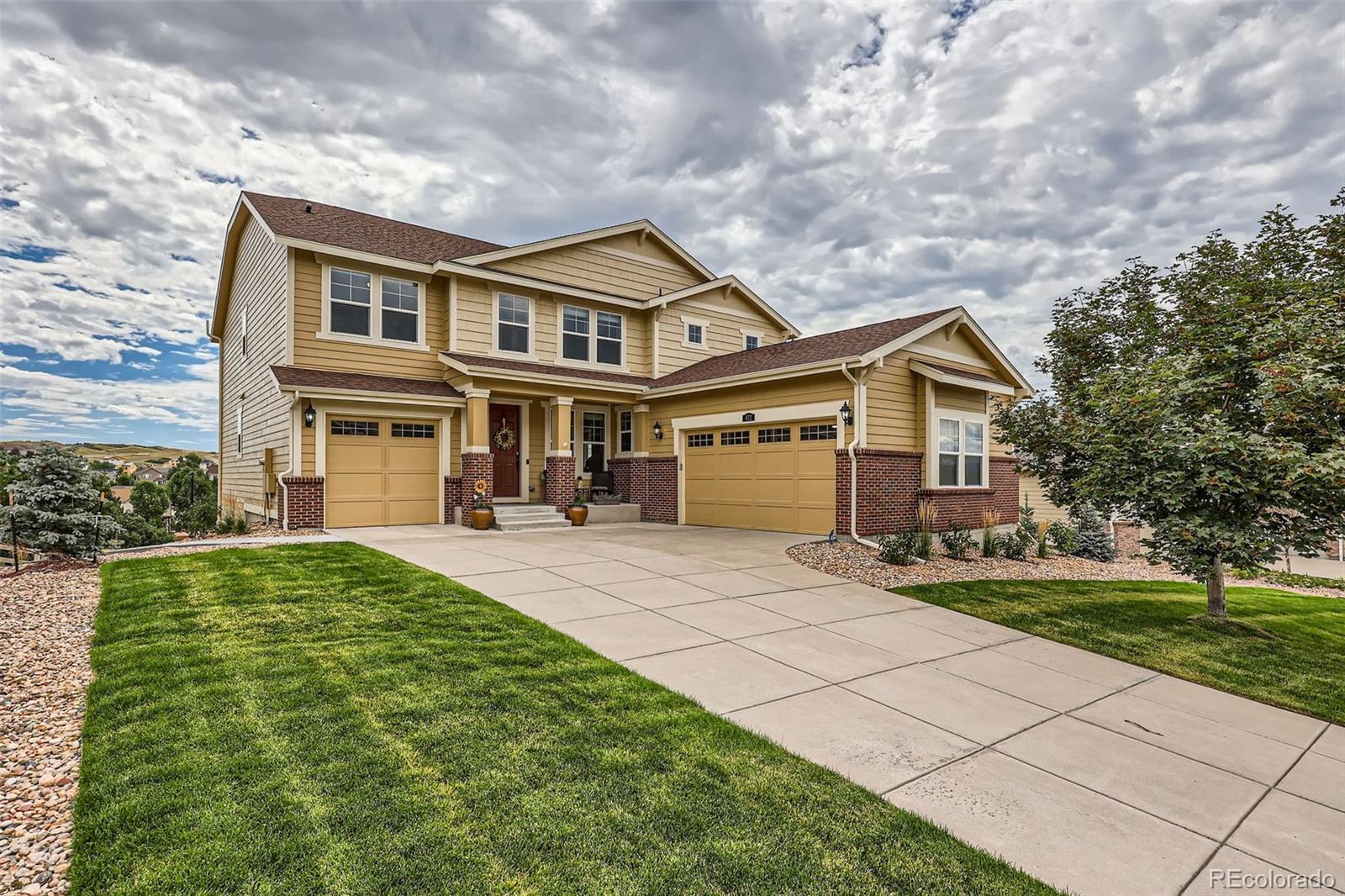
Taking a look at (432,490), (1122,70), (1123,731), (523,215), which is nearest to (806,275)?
(523,215)

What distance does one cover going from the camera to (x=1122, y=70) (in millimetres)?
11594

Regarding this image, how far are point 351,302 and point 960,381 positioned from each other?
1283 cm

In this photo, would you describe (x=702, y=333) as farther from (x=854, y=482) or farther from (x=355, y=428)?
(x=355, y=428)

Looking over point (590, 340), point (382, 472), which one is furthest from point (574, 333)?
point (382, 472)

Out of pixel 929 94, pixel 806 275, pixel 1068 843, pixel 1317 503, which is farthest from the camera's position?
pixel 806 275

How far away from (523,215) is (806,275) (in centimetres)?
1018

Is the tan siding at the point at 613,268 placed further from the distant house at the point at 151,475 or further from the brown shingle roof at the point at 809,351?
the distant house at the point at 151,475

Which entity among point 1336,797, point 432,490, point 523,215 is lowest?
point 1336,797

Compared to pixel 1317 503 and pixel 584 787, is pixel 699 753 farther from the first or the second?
pixel 1317 503

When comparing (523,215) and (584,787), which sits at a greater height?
(523,215)

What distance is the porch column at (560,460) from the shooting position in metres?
14.8

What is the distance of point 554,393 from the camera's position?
15.0m

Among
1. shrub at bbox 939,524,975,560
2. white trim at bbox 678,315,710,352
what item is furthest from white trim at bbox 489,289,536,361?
shrub at bbox 939,524,975,560

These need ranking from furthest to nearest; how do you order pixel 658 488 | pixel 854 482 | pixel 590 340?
pixel 590 340 < pixel 658 488 < pixel 854 482
